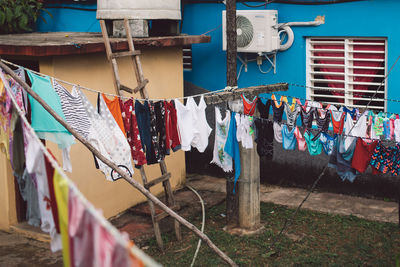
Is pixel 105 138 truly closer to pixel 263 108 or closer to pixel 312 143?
pixel 263 108

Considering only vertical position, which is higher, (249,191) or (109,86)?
(109,86)

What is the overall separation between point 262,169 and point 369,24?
3.57m

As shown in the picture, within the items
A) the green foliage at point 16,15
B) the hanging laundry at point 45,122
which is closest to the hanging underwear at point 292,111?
the hanging laundry at point 45,122

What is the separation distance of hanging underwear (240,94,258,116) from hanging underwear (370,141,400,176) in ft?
6.21

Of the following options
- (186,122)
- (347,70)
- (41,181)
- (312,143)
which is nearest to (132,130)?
(186,122)

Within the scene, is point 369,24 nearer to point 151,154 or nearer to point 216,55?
point 216,55

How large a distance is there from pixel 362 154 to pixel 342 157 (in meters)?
0.30

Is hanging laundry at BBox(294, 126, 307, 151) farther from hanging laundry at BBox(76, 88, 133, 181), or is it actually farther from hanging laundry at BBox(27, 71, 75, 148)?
hanging laundry at BBox(27, 71, 75, 148)

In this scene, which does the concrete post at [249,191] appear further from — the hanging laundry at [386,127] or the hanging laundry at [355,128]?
the hanging laundry at [386,127]

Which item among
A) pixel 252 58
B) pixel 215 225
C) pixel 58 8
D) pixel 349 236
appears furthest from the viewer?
pixel 58 8

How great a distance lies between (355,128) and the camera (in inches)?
314

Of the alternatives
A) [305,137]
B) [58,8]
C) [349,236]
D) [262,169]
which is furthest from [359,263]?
[58,8]

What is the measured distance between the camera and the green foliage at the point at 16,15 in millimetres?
11086

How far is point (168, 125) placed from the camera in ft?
25.5
